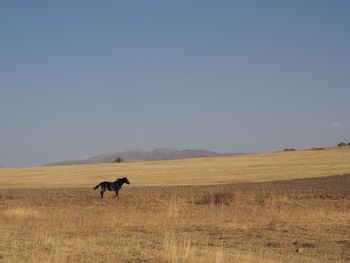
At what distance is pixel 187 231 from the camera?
18.4 metres

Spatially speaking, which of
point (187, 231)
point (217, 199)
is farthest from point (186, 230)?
point (217, 199)

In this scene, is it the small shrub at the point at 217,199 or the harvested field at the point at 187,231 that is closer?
the harvested field at the point at 187,231

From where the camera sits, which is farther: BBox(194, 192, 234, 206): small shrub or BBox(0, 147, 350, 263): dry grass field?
BBox(194, 192, 234, 206): small shrub

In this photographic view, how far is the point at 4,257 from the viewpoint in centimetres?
1170

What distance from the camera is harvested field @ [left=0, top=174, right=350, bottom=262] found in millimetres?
12336

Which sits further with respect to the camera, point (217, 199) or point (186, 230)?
point (217, 199)

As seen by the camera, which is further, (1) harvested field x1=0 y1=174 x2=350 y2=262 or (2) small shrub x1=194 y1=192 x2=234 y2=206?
(2) small shrub x1=194 y1=192 x2=234 y2=206

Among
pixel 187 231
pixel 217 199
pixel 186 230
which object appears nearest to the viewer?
pixel 187 231

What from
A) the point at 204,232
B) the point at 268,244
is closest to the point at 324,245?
the point at 268,244

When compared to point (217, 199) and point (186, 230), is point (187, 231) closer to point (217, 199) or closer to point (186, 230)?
point (186, 230)

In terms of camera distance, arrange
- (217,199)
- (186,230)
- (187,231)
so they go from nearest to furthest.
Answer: (187,231) → (186,230) → (217,199)

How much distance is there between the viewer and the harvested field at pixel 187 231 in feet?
40.5

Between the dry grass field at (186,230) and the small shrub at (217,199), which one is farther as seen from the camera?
the small shrub at (217,199)

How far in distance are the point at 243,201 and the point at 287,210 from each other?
5.16 m
